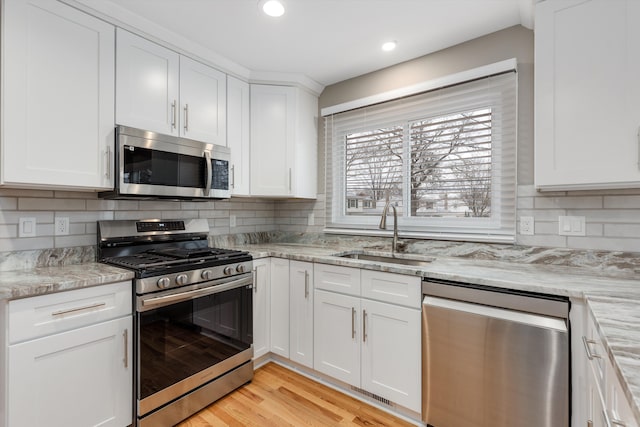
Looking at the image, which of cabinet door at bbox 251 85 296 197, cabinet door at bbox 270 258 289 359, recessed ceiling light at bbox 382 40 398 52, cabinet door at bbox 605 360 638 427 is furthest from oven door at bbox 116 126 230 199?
cabinet door at bbox 605 360 638 427

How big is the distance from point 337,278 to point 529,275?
1.07 m

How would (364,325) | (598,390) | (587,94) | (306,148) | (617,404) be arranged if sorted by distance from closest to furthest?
(617,404) → (598,390) → (587,94) → (364,325) → (306,148)

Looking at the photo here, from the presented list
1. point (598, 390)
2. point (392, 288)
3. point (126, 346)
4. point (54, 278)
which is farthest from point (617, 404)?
point (54, 278)

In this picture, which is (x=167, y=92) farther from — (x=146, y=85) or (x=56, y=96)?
(x=56, y=96)

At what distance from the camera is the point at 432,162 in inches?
94.3

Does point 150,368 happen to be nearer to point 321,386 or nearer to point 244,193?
point 321,386

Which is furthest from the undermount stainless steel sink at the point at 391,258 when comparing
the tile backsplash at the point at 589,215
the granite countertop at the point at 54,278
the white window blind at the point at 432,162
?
the granite countertop at the point at 54,278

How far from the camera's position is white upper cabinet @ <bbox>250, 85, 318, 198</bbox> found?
8.94ft

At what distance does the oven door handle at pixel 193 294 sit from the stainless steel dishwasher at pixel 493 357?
3.88ft

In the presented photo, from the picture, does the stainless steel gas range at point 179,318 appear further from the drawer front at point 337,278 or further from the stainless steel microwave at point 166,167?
the drawer front at point 337,278

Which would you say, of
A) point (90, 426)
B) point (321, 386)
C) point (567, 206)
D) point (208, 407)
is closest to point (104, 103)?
point (90, 426)

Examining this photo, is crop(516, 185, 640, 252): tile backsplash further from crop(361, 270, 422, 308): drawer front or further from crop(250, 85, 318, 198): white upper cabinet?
crop(250, 85, 318, 198): white upper cabinet

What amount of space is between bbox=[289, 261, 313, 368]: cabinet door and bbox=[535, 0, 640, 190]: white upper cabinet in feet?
5.00

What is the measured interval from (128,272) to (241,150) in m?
1.34
